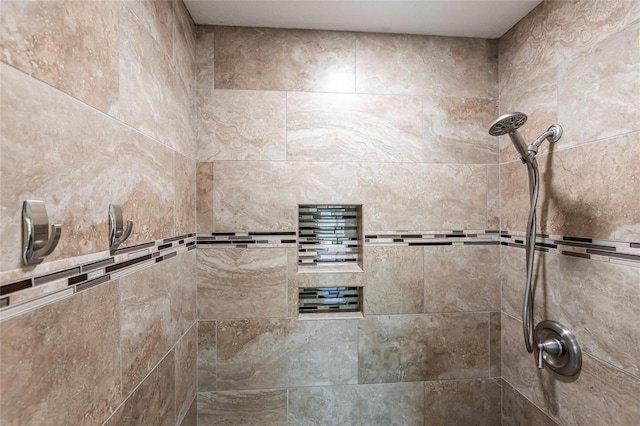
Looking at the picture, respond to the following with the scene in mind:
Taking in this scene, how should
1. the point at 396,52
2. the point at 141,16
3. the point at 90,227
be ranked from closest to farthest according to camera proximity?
the point at 90,227, the point at 141,16, the point at 396,52

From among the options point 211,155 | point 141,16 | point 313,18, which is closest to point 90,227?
point 141,16

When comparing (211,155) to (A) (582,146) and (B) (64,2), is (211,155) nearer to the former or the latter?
(B) (64,2)

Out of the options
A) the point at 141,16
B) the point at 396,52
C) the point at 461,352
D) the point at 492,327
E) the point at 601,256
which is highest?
the point at 396,52

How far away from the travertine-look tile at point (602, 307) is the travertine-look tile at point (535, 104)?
1.67 ft

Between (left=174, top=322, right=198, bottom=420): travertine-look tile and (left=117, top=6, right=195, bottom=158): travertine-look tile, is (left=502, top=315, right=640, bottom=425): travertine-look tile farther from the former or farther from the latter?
(left=117, top=6, right=195, bottom=158): travertine-look tile

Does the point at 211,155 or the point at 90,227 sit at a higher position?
the point at 211,155

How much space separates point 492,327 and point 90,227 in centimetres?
183

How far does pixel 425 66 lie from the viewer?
5.63 feet

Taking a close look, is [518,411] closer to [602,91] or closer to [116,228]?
[602,91]

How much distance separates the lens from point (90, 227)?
2.60 feet

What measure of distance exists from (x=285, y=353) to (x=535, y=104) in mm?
1640

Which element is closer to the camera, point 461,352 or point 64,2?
point 64,2

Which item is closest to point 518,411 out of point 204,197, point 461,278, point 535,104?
point 461,278

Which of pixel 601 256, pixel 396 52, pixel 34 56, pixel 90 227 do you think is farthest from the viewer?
pixel 396 52
